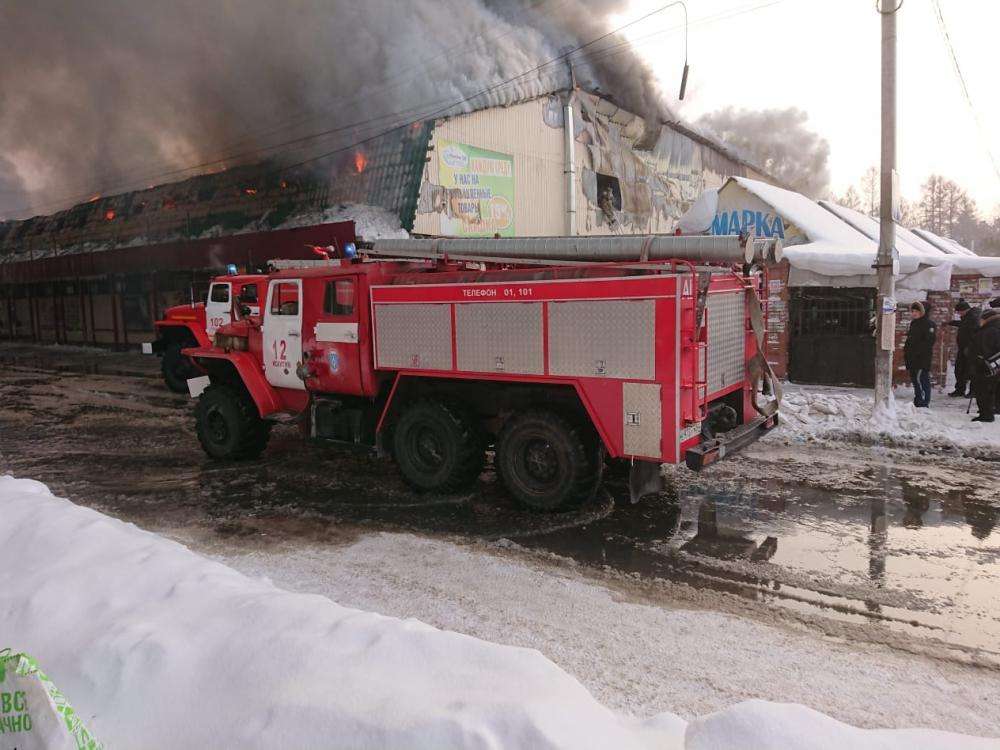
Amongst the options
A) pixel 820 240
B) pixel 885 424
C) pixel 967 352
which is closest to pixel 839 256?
pixel 820 240

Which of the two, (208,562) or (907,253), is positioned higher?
(907,253)

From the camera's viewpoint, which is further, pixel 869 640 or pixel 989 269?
pixel 989 269

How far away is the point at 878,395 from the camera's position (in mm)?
9539

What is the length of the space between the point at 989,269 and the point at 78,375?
20.2 meters

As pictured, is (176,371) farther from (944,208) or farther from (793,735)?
(944,208)

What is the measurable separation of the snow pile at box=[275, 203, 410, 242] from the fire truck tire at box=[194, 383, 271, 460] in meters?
8.07

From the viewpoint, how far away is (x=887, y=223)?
9.37m

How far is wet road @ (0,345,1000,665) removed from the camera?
4551 millimetres

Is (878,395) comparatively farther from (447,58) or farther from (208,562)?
(447,58)

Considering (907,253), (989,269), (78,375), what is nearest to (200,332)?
(78,375)

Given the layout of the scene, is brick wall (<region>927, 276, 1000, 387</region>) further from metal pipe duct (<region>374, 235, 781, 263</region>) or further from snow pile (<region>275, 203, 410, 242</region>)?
snow pile (<region>275, 203, 410, 242</region>)

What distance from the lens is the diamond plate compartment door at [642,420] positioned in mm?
5594

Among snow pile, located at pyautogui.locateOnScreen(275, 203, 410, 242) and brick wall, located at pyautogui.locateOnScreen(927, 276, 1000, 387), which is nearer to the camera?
brick wall, located at pyautogui.locateOnScreen(927, 276, 1000, 387)

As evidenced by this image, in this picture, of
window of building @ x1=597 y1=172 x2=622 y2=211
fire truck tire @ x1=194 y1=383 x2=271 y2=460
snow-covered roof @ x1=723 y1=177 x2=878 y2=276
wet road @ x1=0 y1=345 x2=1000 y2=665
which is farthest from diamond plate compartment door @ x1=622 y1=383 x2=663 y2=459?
window of building @ x1=597 y1=172 x2=622 y2=211
